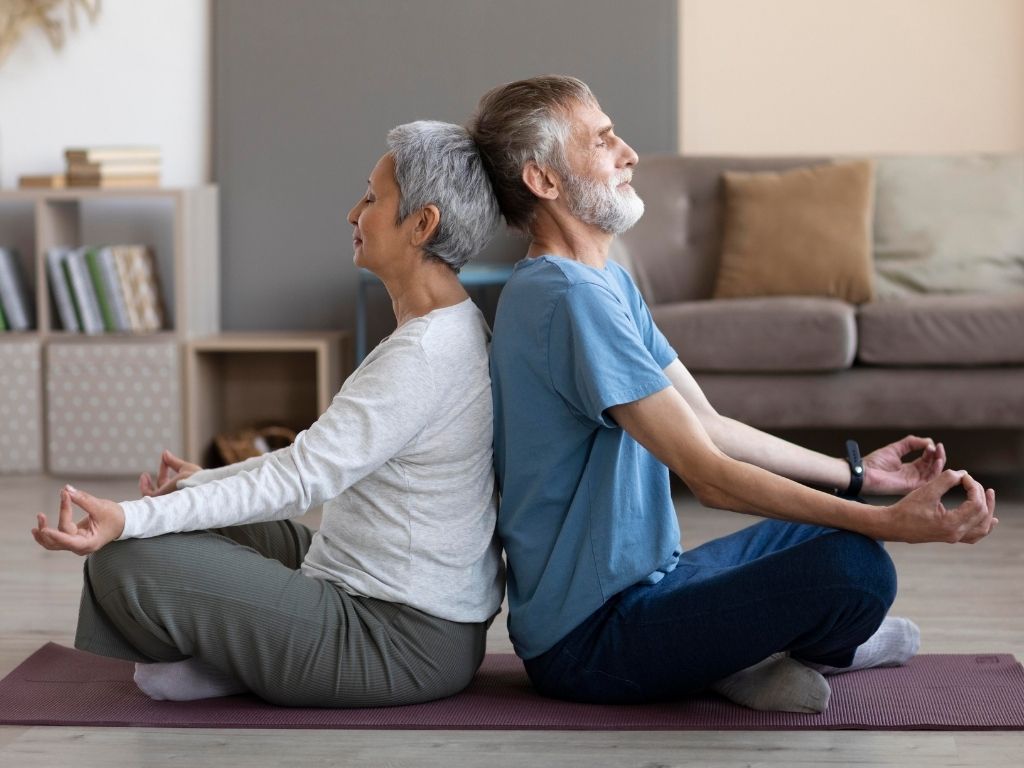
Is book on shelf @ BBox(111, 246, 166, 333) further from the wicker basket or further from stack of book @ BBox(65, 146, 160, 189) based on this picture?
the wicker basket

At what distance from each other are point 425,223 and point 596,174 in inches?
10.0

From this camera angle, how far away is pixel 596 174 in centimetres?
195

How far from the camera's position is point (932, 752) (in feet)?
6.00

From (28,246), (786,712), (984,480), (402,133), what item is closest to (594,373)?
(402,133)

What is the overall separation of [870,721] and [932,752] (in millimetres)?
119

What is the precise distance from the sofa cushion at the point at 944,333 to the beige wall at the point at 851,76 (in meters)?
1.15

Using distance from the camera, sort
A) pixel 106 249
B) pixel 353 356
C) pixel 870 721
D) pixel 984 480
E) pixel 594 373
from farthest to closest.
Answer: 1. pixel 353 356
2. pixel 106 249
3. pixel 984 480
4. pixel 870 721
5. pixel 594 373

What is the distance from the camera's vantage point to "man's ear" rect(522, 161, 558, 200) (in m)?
1.94

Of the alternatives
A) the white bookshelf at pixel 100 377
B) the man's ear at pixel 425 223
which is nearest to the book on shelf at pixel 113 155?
the white bookshelf at pixel 100 377

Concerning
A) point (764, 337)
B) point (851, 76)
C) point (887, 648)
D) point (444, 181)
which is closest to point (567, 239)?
point (444, 181)

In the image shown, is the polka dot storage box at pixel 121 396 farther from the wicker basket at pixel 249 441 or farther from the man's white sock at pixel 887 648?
the man's white sock at pixel 887 648

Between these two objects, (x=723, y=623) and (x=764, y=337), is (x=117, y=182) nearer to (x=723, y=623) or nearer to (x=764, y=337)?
(x=764, y=337)

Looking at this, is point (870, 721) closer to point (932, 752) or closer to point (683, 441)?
point (932, 752)

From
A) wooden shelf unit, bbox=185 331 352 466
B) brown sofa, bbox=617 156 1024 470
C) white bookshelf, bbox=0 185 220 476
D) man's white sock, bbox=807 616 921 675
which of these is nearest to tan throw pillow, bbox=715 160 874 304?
brown sofa, bbox=617 156 1024 470
